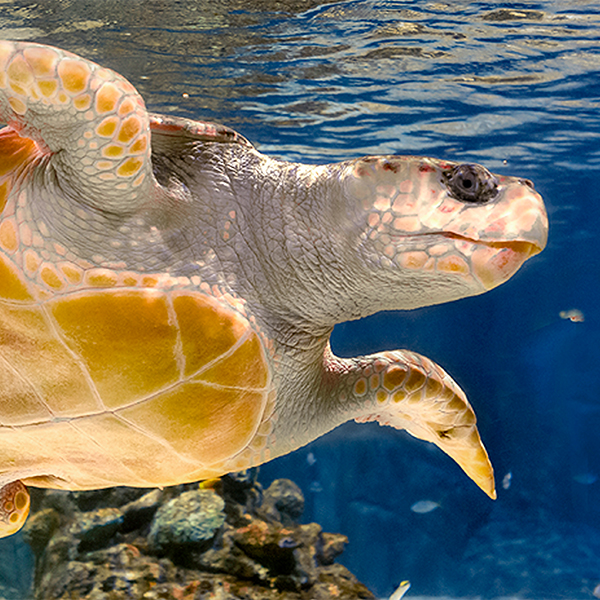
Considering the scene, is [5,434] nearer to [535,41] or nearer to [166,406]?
[166,406]

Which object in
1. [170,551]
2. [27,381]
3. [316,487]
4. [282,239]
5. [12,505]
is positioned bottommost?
[316,487]

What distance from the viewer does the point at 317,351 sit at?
2268mm

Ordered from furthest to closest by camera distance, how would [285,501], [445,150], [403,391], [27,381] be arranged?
1. [445,150]
2. [285,501]
3. [403,391]
4. [27,381]

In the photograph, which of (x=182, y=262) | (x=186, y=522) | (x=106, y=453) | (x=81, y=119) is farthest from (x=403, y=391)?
(x=186, y=522)

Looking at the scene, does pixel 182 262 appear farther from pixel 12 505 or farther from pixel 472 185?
pixel 12 505

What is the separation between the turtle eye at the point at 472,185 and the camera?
167cm

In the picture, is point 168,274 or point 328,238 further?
point 328,238

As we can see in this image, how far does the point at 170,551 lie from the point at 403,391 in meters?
3.52

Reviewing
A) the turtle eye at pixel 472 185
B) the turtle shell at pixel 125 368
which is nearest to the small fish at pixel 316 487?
the turtle shell at pixel 125 368

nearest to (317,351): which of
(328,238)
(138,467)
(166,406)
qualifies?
(328,238)

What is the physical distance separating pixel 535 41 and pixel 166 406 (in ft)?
20.1

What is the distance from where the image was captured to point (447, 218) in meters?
1.67

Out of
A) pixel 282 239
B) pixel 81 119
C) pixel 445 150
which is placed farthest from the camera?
pixel 445 150

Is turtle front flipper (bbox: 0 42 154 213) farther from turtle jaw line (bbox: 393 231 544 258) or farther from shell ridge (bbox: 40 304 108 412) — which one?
turtle jaw line (bbox: 393 231 544 258)
